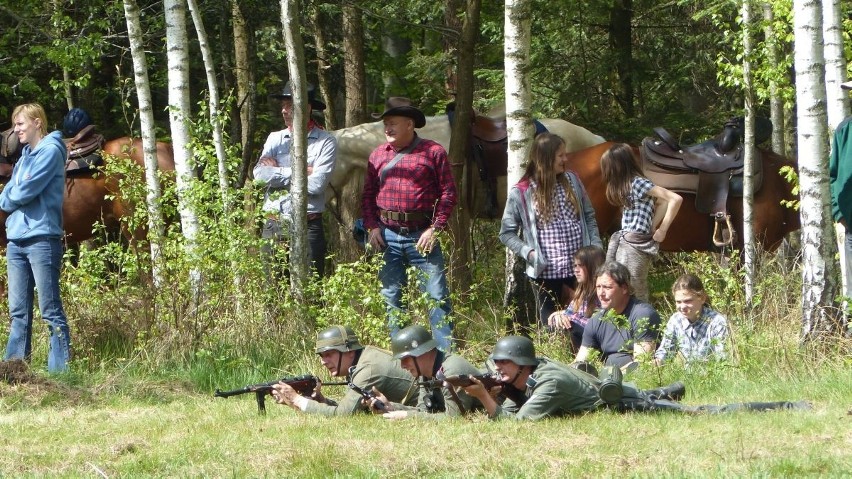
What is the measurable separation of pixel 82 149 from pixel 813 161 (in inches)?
318

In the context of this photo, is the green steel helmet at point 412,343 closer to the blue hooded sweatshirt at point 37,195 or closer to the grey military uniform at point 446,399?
the grey military uniform at point 446,399

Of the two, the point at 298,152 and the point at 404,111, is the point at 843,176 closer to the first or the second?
the point at 404,111

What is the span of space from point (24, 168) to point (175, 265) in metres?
1.32

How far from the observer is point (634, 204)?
34.3 feet

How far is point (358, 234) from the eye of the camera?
35.2 feet

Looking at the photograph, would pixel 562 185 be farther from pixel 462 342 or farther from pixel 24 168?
pixel 24 168

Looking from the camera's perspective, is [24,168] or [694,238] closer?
[24,168]

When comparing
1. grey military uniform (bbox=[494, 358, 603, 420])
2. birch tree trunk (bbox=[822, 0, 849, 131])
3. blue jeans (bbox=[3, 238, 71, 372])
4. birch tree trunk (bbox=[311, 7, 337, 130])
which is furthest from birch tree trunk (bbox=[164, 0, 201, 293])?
birch tree trunk (bbox=[311, 7, 337, 130])

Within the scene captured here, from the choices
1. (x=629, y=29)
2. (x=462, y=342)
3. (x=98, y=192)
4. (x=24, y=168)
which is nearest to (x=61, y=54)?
(x=98, y=192)

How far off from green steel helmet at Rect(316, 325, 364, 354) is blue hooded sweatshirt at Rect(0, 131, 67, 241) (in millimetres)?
2607

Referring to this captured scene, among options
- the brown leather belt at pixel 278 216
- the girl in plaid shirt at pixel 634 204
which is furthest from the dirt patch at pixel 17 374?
the girl in plaid shirt at pixel 634 204

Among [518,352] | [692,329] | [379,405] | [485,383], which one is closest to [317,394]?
[379,405]

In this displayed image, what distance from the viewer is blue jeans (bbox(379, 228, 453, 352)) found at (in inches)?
378

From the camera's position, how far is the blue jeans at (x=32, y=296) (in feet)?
31.5
